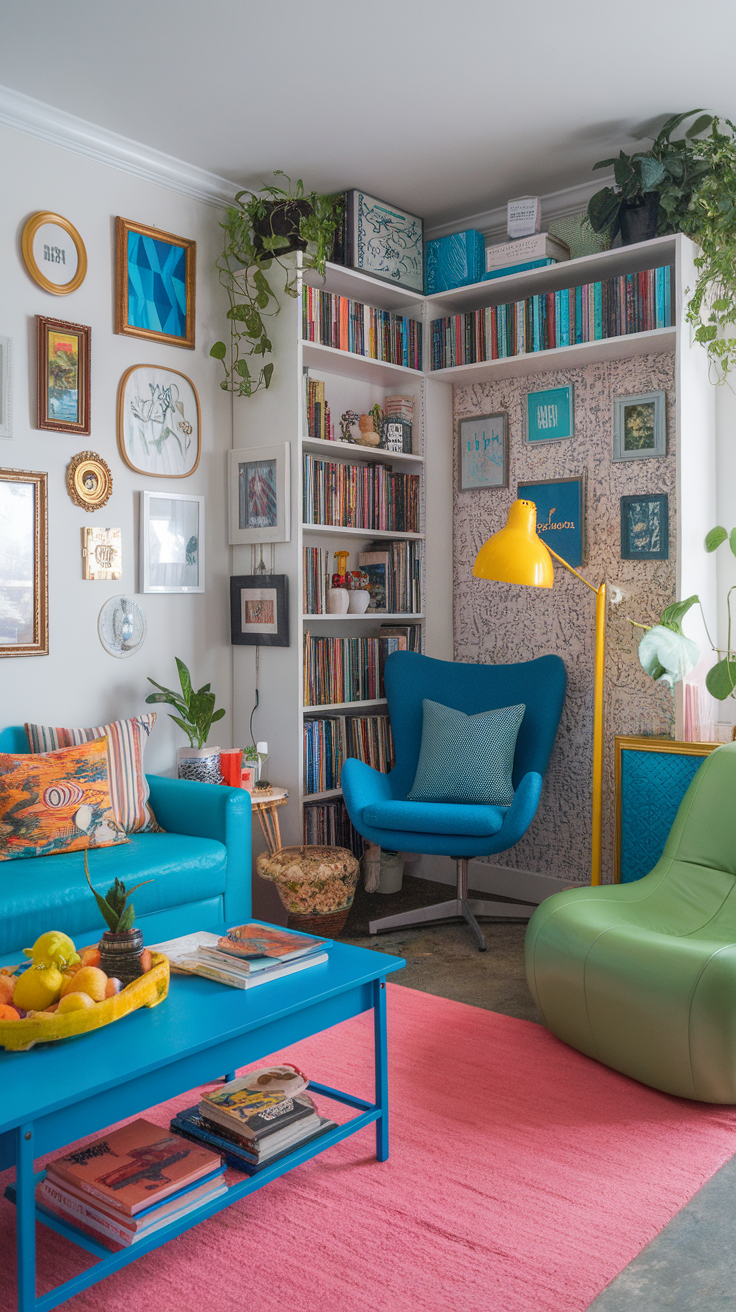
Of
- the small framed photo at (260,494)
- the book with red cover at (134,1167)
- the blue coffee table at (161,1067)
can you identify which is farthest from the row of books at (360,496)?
the book with red cover at (134,1167)

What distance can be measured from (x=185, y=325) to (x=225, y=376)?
0.85 ft

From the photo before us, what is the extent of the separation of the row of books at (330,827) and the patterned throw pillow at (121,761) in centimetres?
79

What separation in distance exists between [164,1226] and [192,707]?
2.05 metres

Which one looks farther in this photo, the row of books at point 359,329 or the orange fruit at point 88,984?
the row of books at point 359,329

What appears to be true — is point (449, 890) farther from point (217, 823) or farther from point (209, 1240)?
point (209, 1240)

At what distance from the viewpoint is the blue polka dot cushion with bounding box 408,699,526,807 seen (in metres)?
3.50

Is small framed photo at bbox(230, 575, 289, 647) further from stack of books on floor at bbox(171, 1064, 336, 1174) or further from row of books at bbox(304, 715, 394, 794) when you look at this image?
stack of books on floor at bbox(171, 1064, 336, 1174)

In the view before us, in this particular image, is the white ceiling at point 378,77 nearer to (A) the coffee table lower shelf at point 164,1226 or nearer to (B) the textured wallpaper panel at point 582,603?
(B) the textured wallpaper panel at point 582,603

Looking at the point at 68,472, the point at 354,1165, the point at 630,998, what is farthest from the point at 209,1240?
the point at 68,472

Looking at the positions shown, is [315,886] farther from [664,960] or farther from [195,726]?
[664,960]

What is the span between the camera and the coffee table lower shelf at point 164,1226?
148 centimetres

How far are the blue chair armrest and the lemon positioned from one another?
51.4 inches

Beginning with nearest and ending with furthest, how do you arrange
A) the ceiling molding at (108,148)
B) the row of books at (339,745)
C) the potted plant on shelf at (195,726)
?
1. the ceiling molding at (108,148)
2. the potted plant on shelf at (195,726)
3. the row of books at (339,745)

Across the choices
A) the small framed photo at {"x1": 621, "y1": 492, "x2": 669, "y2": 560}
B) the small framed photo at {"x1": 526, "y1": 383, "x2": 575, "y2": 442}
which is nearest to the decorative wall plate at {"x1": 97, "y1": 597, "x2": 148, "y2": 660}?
the small framed photo at {"x1": 526, "y1": 383, "x2": 575, "y2": 442}
